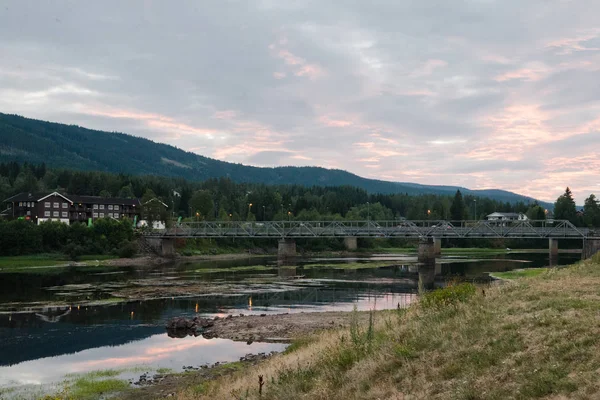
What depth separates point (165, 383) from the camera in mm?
26984

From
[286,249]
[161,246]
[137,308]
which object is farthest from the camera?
[161,246]

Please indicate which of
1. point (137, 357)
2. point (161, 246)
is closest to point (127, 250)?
point (161, 246)

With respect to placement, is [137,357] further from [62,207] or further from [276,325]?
[62,207]

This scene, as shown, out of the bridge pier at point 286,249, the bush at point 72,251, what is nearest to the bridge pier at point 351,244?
the bridge pier at point 286,249

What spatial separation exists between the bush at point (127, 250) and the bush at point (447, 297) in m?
107

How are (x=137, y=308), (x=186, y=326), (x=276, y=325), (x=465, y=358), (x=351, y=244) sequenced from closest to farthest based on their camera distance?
(x=465, y=358) → (x=186, y=326) → (x=276, y=325) → (x=137, y=308) → (x=351, y=244)

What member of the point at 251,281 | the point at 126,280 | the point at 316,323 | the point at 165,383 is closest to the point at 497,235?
the point at 251,281

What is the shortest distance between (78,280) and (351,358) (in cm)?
7013

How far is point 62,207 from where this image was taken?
154375 millimetres

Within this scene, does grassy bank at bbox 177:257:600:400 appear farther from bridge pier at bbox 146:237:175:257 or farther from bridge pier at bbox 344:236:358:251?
bridge pier at bbox 344:236:358:251

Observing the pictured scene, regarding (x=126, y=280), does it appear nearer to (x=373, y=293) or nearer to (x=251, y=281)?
(x=251, y=281)

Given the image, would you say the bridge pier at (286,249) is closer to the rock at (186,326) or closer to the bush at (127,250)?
the bush at (127,250)

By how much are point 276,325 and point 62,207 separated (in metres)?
130

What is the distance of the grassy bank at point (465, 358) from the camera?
1312cm
